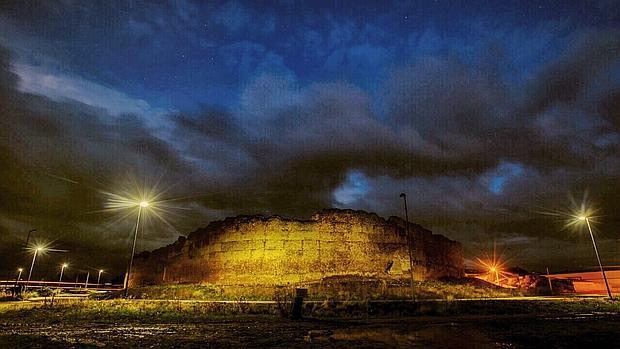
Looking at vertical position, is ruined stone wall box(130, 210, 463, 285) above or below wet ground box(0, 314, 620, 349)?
above

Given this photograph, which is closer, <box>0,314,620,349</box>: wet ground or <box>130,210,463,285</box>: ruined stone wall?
<box>0,314,620,349</box>: wet ground

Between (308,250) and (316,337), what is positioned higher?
(308,250)

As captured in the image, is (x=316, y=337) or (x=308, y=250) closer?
(x=316, y=337)

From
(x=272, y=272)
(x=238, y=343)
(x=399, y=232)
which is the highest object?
(x=399, y=232)

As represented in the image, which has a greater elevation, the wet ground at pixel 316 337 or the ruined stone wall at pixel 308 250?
the ruined stone wall at pixel 308 250

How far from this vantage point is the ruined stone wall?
96.7 feet

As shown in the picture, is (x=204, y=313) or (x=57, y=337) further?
(x=204, y=313)

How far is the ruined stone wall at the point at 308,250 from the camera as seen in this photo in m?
29.5

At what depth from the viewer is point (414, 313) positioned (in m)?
14.3

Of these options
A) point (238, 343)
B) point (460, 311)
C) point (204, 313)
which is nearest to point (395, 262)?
point (460, 311)

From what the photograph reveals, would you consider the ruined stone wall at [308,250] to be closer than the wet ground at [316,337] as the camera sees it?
No

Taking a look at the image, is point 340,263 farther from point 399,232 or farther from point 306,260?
point 399,232

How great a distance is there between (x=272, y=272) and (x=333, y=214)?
7.37 metres

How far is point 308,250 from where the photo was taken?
30.0 m
